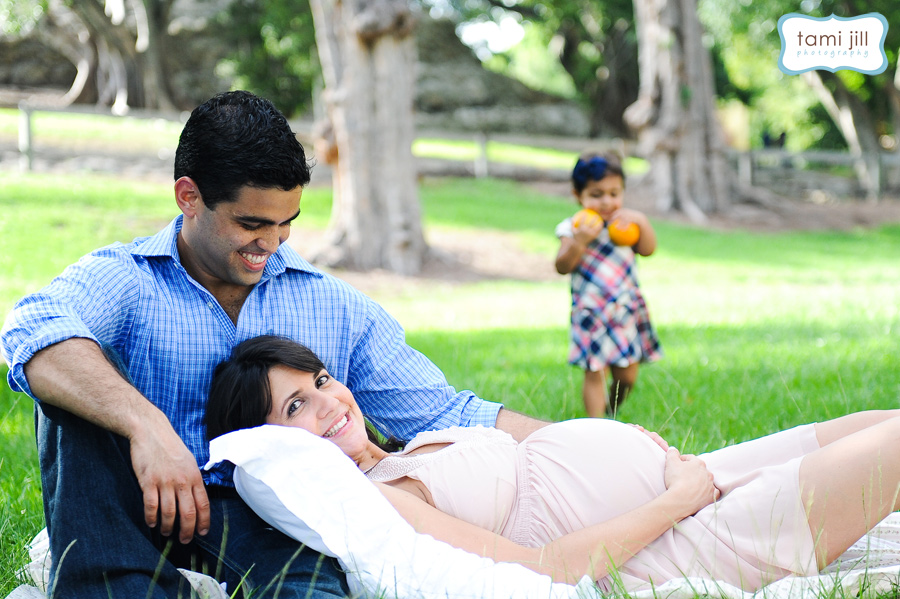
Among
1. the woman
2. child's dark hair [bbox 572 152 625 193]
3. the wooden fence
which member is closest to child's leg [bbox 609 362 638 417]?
child's dark hair [bbox 572 152 625 193]

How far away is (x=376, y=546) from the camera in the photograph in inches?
87.3

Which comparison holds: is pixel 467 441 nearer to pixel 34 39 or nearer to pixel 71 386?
pixel 71 386

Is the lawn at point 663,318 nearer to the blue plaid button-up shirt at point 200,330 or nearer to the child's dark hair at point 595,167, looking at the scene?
the blue plaid button-up shirt at point 200,330

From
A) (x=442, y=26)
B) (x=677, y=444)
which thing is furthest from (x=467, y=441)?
(x=442, y=26)

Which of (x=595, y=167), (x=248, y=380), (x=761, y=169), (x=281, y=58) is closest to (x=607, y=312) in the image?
(x=595, y=167)

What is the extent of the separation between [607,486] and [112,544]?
1357mm

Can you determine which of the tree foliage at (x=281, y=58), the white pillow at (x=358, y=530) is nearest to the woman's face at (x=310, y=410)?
the white pillow at (x=358, y=530)

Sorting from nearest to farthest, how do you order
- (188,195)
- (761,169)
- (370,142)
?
(188,195)
(370,142)
(761,169)

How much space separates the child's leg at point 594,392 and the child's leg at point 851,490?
2.41 meters

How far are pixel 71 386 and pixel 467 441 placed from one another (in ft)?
3.75

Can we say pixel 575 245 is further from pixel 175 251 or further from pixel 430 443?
pixel 175 251

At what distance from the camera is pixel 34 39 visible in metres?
26.6

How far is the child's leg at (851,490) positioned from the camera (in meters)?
2.25

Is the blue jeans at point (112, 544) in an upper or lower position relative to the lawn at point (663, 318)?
upper
